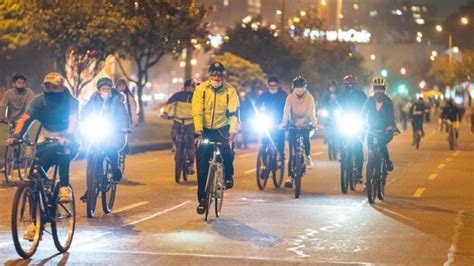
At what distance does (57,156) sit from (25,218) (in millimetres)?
956

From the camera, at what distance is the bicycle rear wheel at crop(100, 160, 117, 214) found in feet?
47.0

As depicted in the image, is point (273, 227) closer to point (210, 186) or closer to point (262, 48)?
point (210, 186)

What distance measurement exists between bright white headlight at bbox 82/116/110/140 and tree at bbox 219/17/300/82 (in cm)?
4275

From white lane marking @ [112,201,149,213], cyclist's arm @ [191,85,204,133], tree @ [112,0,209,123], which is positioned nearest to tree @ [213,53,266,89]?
tree @ [112,0,209,123]

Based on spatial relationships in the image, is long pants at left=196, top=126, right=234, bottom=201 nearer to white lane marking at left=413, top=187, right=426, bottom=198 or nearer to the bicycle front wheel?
the bicycle front wheel

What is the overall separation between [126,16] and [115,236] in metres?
26.9

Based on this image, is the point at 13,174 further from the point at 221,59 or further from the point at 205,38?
the point at 221,59

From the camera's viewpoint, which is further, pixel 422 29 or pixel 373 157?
pixel 422 29

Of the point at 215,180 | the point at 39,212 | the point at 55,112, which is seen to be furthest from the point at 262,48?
the point at 39,212

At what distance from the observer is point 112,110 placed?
49.5 ft

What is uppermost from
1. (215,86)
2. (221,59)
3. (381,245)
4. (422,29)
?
(422,29)

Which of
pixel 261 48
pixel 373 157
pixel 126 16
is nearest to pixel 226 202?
pixel 373 157

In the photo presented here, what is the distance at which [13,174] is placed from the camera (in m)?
19.5

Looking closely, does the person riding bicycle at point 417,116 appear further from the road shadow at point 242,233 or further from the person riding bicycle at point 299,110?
the road shadow at point 242,233
